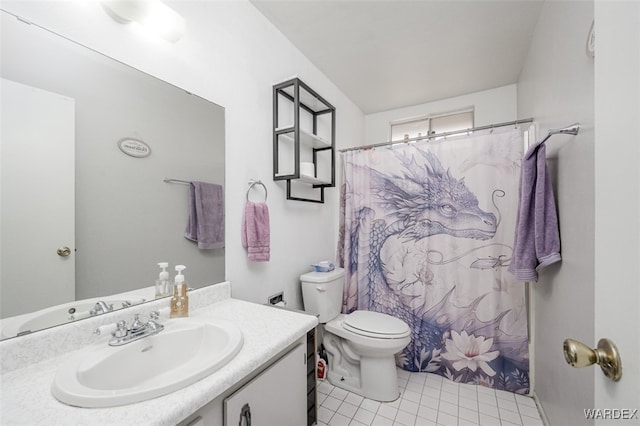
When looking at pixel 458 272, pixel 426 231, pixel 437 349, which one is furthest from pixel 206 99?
pixel 437 349

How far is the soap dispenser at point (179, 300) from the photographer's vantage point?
1055mm

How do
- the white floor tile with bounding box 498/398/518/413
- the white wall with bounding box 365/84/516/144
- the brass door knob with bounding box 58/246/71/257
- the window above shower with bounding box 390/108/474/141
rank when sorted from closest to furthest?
the brass door knob with bounding box 58/246/71/257
the white floor tile with bounding box 498/398/518/413
the white wall with bounding box 365/84/516/144
the window above shower with bounding box 390/108/474/141

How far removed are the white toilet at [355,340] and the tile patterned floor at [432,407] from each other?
0.08m

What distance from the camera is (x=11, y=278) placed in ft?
2.33

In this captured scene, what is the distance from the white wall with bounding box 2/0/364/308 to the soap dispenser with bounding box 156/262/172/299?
0.98ft

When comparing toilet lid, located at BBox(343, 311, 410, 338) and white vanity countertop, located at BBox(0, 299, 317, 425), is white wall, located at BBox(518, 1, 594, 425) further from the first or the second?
white vanity countertop, located at BBox(0, 299, 317, 425)

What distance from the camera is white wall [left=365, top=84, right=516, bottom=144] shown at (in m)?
2.38

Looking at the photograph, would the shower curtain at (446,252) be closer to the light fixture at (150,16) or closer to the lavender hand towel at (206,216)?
the lavender hand towel at (206,216)

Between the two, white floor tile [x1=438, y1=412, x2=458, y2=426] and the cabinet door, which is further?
white floor tile [x1=438, y1=412, x2=458, y2=426]

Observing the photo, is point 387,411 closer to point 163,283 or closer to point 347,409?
point 347,409

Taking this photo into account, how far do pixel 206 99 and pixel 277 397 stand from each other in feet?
4.35

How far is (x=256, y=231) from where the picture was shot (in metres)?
1.44

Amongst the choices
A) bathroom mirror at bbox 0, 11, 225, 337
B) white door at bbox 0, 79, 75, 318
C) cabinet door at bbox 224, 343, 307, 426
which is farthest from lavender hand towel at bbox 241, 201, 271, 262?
white door at bbox 0, 79, 75, 318

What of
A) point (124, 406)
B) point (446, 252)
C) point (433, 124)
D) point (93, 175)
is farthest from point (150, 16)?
point (433, 124)
